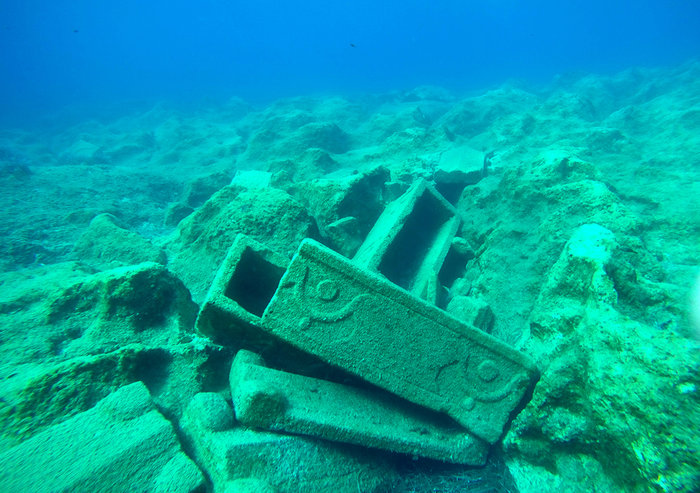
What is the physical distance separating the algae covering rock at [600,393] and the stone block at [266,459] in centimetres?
126

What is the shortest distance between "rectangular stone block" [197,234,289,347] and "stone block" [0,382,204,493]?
2.34ft

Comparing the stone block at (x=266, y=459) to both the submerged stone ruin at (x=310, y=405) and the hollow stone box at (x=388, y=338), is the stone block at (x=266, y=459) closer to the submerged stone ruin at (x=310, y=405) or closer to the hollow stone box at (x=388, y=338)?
the submerged stone ruin at (x=310, y=405)

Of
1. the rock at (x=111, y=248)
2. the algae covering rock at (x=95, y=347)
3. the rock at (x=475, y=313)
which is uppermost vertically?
the rock at (x=475, y=313)

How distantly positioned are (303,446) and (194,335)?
4.79 ft

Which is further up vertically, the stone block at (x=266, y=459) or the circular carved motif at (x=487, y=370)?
the circular carved motif at (x=487, y=370)

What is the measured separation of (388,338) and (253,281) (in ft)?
5.08

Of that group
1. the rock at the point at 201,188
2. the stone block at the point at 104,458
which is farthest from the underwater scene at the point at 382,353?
the rock at the point at 201,188

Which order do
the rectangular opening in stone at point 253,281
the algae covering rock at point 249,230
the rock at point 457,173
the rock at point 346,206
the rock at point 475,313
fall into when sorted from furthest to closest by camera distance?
the rock at point 457,173 → the rock at point 346,206 → the algae covering rock at point 249,230 → the rock at point 475,313 → the rectangular opening in stone at point 253,281

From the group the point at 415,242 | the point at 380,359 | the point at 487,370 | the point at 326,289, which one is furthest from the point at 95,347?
the point at 415,242

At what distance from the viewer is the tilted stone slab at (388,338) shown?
2.26 m

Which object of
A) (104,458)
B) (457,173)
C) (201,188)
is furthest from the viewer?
(201,188)

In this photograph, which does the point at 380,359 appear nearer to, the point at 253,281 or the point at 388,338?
the point at 388,338

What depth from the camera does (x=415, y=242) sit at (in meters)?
4.73

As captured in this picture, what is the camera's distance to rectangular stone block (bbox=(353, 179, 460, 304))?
143 inches
